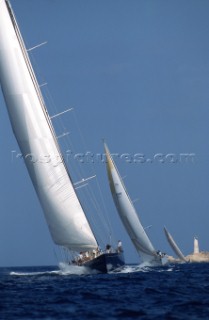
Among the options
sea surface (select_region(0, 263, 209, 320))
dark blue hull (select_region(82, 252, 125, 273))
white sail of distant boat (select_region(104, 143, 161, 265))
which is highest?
white sail of distant boat (select_region(104, 143, 161, 265))

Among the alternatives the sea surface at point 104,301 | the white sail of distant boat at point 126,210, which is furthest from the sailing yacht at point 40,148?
the white sail of distant boat at point 126,210

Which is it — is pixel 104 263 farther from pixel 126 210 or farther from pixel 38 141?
pixel 126 210

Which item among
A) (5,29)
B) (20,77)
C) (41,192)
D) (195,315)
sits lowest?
(195,315)

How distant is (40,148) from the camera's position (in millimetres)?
50031

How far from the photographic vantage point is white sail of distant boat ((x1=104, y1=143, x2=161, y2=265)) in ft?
223

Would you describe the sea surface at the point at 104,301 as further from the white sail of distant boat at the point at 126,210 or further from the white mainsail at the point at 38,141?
the white sail of distant boat at the point at 126,210

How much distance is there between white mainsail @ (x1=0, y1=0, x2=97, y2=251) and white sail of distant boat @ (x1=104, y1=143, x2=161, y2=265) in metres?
17.8

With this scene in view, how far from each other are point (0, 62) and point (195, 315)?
91.0 feet

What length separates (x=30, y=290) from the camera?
37.3 m

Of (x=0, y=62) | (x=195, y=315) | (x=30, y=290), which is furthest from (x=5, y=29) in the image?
(x=195, y=315)

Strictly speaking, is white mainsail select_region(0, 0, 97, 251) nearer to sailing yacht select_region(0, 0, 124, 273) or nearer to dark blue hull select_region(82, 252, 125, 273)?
sailing yacht select_region(0, 0, 124, 273)

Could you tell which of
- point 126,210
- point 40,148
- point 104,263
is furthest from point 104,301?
point 126,210

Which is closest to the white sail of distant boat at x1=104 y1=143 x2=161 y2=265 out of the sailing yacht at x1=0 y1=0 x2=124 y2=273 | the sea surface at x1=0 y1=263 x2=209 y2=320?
the sailing yacht at x1=0 y1=0 x2=124 y2=273

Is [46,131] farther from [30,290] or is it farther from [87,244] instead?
[30,290]
